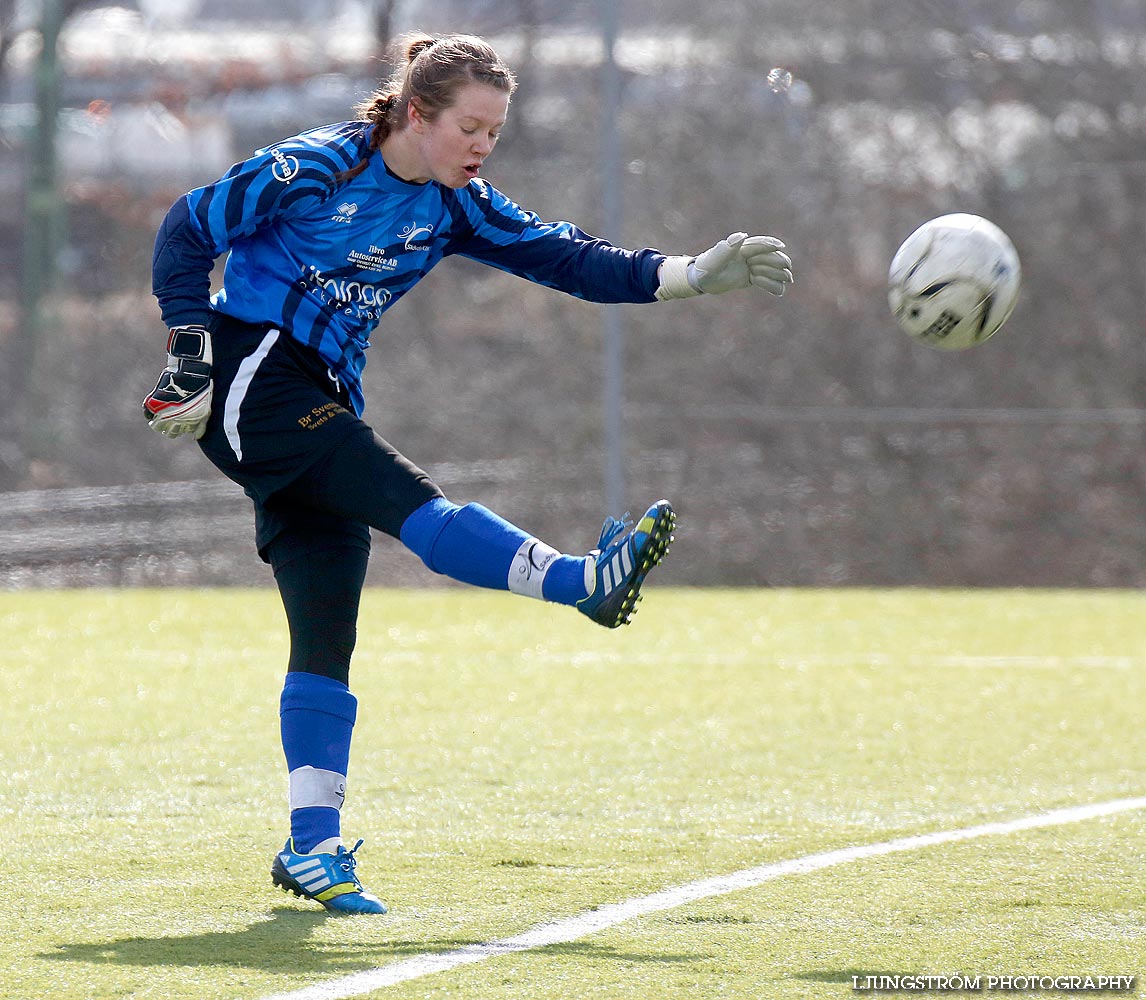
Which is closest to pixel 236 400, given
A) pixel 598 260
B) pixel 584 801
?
pixel 598 260

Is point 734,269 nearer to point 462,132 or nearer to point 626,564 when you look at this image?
point 462,132

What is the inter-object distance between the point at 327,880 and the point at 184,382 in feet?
3.34

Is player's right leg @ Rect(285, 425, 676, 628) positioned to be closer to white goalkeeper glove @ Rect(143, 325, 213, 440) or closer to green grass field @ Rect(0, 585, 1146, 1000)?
white goalkeeper glove @ Rect(143, 325, 213, 440)

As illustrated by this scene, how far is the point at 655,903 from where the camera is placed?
3301 mm

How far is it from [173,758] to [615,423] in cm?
618

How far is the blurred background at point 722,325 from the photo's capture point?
11055 millimetres

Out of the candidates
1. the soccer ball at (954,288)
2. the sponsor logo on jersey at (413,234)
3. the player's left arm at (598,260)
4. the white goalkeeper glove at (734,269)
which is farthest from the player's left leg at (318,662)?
the soccer ball at (954,288)

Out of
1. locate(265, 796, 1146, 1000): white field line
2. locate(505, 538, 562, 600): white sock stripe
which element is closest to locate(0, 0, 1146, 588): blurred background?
locate(265, 796, 1146, 1000): white field line

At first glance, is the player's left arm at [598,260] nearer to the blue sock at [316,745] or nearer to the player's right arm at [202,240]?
the player's right arm at [202,240]

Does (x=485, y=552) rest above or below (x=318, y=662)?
above

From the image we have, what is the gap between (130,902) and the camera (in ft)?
10.8

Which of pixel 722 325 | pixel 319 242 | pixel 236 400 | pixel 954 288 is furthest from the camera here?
pixel 722 325

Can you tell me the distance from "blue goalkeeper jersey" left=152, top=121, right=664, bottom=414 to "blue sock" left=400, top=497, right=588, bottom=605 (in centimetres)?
53

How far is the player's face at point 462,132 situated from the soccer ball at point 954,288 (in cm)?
119
